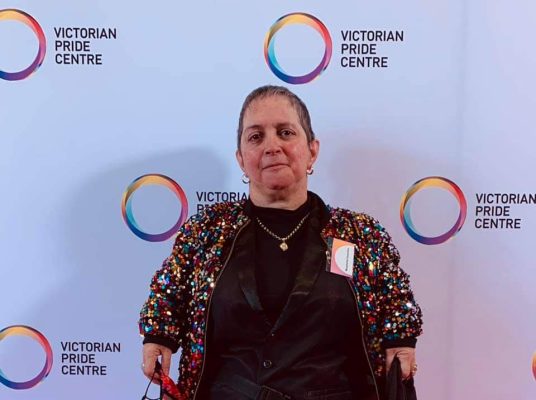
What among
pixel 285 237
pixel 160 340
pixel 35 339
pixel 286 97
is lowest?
pixel 35 339

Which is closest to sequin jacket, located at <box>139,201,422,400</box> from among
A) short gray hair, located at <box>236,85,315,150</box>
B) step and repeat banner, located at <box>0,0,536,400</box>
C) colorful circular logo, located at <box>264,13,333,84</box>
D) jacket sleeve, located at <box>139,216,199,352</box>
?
jacket sleeve, located at <box>139,216,199,352</box>

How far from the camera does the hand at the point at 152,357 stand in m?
1.29

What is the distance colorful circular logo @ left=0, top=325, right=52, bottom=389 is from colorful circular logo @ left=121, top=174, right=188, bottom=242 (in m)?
0.42

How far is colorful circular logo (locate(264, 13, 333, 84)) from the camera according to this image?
5.26ft

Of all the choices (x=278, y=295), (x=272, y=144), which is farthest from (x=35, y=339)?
(x=272, y=144)

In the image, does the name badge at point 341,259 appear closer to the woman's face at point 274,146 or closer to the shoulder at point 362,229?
the shoulder at point 362,229

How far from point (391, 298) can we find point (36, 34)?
1.21 m

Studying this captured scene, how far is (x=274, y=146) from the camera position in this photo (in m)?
1.29

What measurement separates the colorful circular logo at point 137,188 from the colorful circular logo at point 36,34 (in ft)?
1.41

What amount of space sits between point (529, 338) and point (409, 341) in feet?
1.90

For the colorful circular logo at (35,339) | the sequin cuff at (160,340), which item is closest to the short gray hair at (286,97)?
the sequin cuff at (160,340)

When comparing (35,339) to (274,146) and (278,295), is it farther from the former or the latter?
(274,146)

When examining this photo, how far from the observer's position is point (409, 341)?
130 centimetres

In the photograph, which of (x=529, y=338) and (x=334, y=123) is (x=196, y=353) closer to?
(x=334, y=123)
